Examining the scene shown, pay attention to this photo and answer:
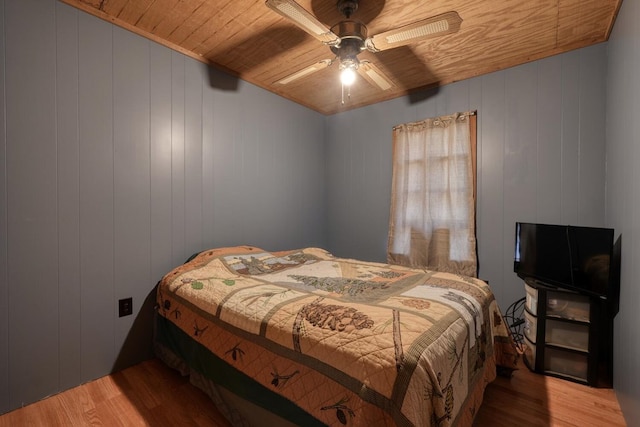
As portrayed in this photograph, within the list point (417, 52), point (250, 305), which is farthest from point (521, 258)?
point (250, 305)

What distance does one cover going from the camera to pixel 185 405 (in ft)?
5.30

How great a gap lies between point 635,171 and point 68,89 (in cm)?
313

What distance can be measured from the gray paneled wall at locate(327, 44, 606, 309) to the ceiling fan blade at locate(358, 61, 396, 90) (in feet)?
3.17

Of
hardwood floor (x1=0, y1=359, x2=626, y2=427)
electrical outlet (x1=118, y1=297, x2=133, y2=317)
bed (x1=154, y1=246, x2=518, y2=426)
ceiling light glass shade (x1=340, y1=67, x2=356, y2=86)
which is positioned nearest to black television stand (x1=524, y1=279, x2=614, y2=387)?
hardwood floor (x1=0, y1=359, x2=626, y2=427)

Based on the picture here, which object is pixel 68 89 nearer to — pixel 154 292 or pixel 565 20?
pixel 154 292

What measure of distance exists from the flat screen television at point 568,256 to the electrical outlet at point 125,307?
2925 mm

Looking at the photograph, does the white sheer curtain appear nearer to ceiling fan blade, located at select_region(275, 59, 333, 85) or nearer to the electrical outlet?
ceiling fan blade, located at select_region(275, 59, 333, 85)

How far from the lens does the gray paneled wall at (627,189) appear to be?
133cm

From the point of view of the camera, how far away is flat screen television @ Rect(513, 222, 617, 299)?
1.72 metres

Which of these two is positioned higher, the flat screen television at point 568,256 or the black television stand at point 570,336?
the flat screen television at point 568,256

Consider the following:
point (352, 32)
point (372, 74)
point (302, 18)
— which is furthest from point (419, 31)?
point (302, 18)

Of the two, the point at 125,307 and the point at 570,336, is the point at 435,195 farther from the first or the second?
the point at 125,307

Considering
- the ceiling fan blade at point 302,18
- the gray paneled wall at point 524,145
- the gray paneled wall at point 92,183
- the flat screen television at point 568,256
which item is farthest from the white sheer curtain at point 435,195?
the gray paneled wall at point 92,183

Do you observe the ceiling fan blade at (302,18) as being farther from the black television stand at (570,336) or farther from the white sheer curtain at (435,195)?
the black television stand at (570,336)
